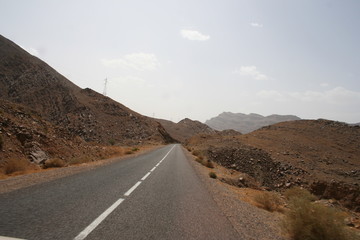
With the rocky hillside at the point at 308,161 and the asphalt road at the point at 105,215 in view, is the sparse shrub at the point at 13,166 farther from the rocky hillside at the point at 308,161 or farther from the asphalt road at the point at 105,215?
the rocky hillside at the point at 308,161

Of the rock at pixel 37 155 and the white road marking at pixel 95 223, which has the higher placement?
the white road marking at pixel 95 223

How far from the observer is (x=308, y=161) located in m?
28.3

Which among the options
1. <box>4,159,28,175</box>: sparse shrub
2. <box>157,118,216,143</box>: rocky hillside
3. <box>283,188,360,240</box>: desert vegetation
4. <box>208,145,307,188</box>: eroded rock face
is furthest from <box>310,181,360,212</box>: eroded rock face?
<box>157,118,216,143</box>: rocky hillside

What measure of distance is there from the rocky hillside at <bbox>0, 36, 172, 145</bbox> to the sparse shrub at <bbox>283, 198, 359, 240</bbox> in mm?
52071

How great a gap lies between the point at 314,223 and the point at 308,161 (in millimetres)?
25548

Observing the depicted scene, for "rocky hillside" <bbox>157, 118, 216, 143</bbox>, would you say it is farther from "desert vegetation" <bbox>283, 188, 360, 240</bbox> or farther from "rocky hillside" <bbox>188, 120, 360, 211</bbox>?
"desert vegetation" <bbox>283, 188, 360, 240</bbox>

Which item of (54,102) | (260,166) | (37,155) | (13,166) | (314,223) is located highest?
(54,102)

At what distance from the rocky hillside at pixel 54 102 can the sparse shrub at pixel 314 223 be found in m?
52.1

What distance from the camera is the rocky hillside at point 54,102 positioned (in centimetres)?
5716

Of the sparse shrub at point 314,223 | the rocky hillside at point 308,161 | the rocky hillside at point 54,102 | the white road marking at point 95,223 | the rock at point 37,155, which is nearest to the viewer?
the white road marking at point 95,223

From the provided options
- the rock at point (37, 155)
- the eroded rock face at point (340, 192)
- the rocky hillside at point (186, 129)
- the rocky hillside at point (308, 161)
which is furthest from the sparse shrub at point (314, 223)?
the rocky hillside at point (186, 129)

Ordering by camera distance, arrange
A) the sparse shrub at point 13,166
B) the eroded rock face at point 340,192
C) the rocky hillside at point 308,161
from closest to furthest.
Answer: the sparse shrub at point 13,166 < the eroded rock face at point 340,192 < the rocky hillside at point 308,161

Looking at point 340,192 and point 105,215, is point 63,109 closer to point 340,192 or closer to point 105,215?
A: point 340,192

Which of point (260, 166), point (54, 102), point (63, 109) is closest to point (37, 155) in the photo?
point (260, 166)
